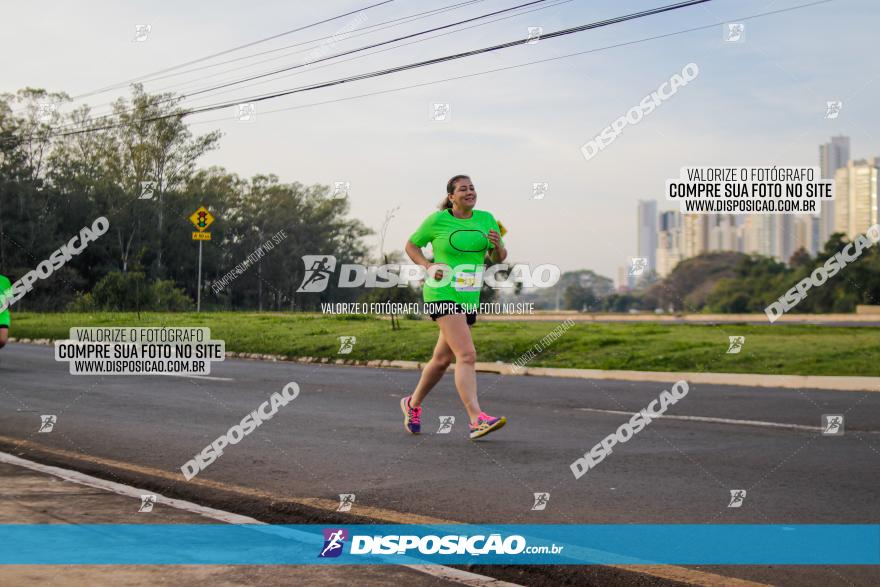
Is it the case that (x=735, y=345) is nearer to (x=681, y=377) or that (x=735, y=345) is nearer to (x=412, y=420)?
(x=681, y=377)

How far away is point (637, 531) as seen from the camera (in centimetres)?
513

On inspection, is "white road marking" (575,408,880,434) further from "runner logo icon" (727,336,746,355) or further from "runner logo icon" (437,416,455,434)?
"runner logo icon" (727,336,746,355)

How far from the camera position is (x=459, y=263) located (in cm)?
823

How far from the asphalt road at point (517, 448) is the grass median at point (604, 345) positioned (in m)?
2.93

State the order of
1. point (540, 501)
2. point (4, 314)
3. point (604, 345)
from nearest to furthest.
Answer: point (540, 501), point (4, 314), point (604, 345)

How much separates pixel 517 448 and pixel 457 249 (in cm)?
170

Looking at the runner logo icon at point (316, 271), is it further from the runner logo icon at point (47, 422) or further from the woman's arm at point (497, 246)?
the woman's arm at point (497, 246)

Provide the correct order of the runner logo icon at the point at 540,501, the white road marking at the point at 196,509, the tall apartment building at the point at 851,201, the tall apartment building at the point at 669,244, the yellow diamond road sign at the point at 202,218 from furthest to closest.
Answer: the tall apartment building at the point at 669,244 → the tall apartment building at the point at 851,201 → the yellow diamond road sign at the point at 202,218 → the runner logo icon at the point at 540,501 → the white road marking at the point at 196,509

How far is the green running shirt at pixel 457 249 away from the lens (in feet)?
27.0

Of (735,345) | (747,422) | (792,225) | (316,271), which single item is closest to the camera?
(747,422)

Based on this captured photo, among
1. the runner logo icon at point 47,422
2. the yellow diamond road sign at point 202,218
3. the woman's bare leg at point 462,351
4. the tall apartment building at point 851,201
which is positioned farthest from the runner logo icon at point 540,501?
the tall apartment building at point 851,201

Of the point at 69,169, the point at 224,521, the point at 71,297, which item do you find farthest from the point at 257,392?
the point at 69,169

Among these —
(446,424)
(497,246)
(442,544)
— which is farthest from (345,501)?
(446,424)

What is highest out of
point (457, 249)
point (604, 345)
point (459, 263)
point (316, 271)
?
point (316, 271)
